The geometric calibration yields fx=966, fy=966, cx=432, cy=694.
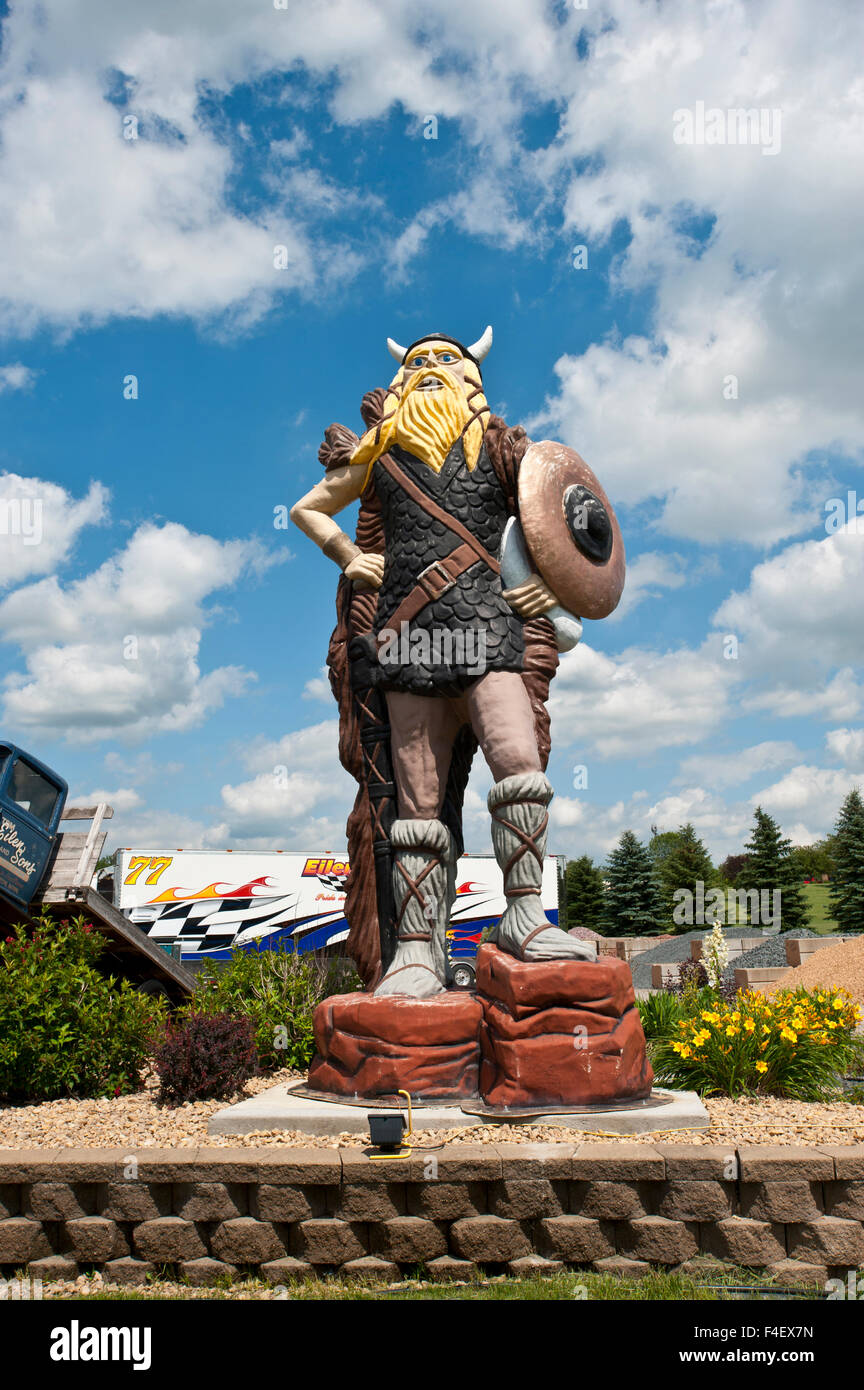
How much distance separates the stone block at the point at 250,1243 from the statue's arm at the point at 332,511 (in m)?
3.65

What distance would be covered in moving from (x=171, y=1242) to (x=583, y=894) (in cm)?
2784

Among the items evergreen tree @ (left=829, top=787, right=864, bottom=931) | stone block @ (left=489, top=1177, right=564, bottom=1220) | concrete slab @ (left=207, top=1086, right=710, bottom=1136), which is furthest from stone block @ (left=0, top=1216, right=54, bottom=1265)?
evergreen tree @ (left=829, top=787, right=864, bottom=931)

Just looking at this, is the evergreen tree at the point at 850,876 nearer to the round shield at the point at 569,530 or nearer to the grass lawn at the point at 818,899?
the grass lawn at the point at 818,899

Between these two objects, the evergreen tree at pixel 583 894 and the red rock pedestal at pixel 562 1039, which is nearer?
the red rock pedestal at pixel 562 1039

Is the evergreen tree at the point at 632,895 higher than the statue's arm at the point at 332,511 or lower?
lower

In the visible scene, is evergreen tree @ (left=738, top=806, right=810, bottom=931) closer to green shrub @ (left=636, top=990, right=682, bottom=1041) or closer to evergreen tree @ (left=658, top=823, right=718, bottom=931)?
evergreen tree @ (left=658, top=823, right=718, bottom=931)

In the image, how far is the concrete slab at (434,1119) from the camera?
15.1 feet

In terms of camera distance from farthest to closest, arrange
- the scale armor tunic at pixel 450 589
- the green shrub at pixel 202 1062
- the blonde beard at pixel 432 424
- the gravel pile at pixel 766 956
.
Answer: the gravel pile at pixel 766 956 → the green shrub at pixel 202 1062 → the blonde beard at pixel 432 424 → the scale armor tunic at pixel 450 589

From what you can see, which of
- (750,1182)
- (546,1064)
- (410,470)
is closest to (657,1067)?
(546,1064)

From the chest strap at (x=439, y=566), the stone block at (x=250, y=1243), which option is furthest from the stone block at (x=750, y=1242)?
the chest strap at (x=439, y=566)

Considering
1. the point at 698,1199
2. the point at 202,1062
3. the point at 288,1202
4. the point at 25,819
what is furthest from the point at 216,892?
the point at 698,1199

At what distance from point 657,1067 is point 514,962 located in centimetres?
211

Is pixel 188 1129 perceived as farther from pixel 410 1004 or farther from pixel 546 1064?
pixel 546 1064
